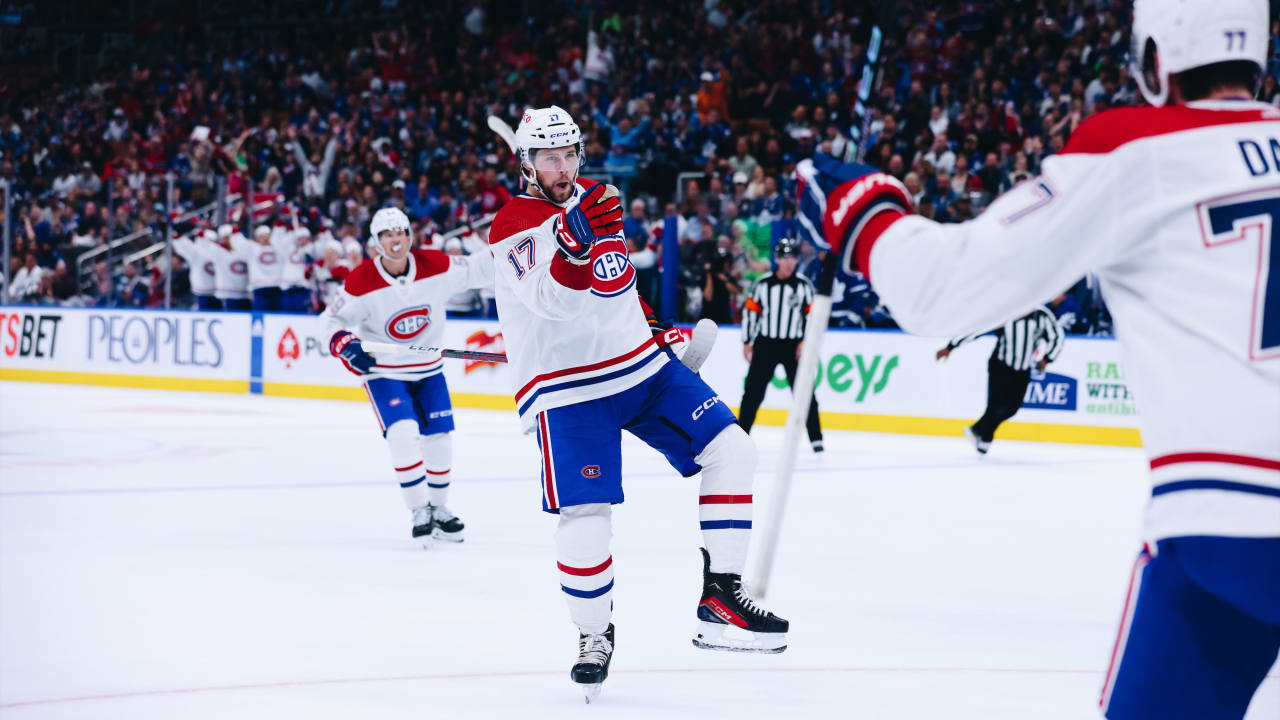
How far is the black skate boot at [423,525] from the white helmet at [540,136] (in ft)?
8.52

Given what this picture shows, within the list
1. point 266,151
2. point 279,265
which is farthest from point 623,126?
point 266,151

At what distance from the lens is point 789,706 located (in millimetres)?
3561

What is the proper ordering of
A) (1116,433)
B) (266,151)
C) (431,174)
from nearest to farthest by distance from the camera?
(1116,433), (431,174), (266,151)

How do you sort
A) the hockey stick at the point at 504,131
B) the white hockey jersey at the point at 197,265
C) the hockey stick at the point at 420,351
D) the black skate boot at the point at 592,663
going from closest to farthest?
the black skate boot at the point at 592,663 < the hockey stick at the point at 504,131 < the hockey stick at the point at 420,351 < the white hockey jersey at the point at 197,265

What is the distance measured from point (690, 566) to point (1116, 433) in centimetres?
592

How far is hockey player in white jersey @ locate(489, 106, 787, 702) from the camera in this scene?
12.4 feet

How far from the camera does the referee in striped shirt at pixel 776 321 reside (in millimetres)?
10203

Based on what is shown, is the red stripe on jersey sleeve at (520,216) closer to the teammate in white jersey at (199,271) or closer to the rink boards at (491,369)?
the rink boards at (491,369)

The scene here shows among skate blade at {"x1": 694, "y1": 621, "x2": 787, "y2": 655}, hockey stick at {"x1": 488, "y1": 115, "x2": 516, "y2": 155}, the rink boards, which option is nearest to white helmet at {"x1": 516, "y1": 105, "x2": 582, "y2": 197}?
hockey stick at {"x1": 488, "y1": 115, "x2": 516, "y2": 155}

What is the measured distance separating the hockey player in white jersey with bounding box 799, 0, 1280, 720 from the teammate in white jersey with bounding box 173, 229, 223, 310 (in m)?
15.3

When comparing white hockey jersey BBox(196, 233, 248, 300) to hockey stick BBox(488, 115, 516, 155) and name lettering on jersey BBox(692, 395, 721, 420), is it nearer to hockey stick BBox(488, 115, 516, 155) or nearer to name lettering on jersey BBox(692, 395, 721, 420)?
hockey stick BBox(488, 115, 516, 155)

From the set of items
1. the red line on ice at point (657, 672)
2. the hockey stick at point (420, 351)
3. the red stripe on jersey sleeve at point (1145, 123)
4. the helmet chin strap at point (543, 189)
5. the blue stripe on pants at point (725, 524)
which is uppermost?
the red stripe on jersey sleeve at point (1145, 123)

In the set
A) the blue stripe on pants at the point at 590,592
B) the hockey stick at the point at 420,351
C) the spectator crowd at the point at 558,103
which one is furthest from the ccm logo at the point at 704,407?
the spectator crowd at the point at 558,103

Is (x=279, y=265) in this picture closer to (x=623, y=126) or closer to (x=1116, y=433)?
(x=623, y=126)
